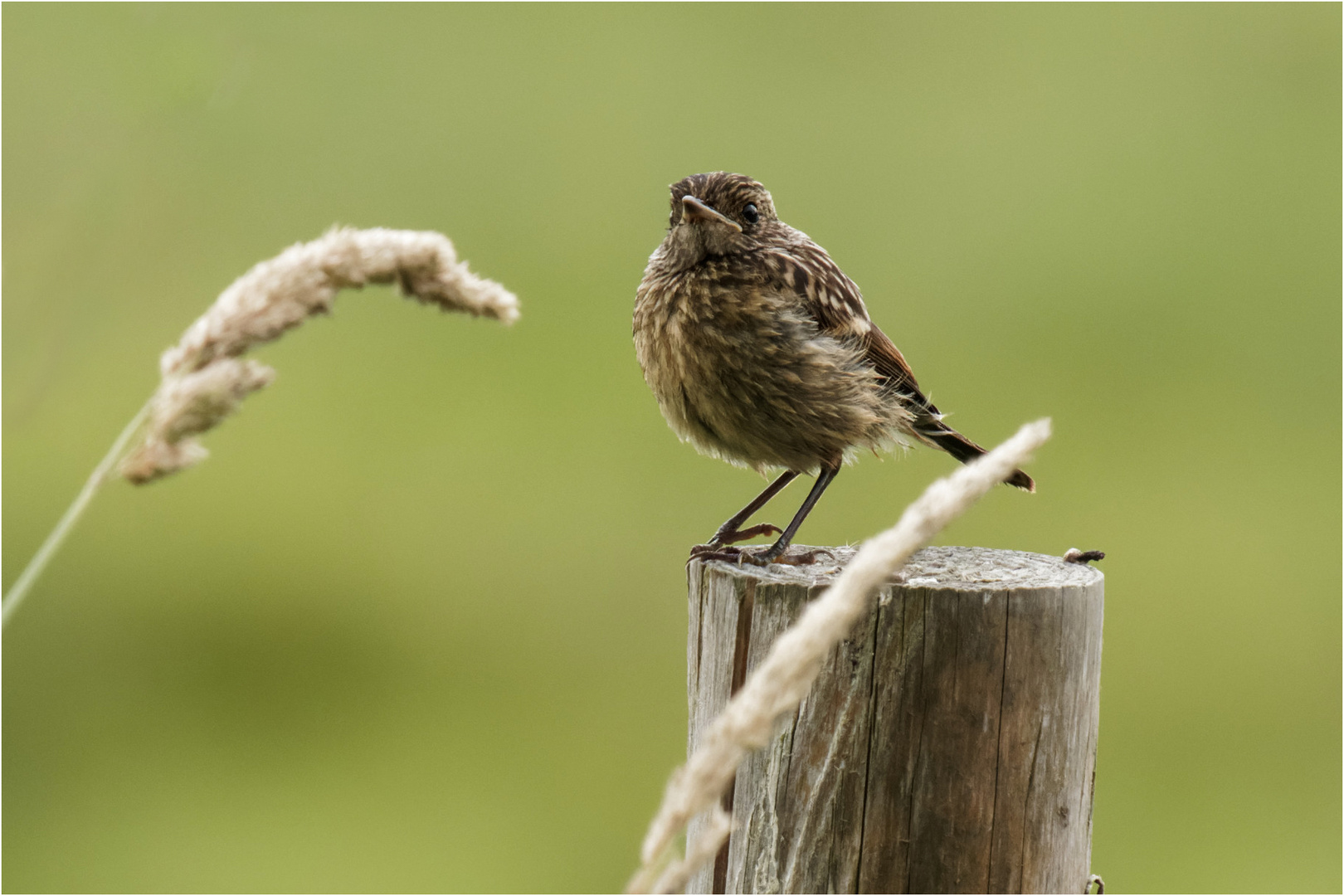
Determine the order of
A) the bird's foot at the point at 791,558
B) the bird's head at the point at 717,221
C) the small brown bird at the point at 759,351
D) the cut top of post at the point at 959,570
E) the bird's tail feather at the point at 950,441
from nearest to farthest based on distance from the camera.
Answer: the cut top of post at the point at 959,570 → the bird's foot at the point at 791,558 → the small brown bird at the point at 759,351 → the bird's head at the point at 717,221 → the bird's tail feather at the point at 950,441

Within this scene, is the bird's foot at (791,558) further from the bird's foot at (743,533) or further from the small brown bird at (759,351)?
the bird's foot at (743,533)

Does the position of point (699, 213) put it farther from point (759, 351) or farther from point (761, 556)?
point (761, 556)

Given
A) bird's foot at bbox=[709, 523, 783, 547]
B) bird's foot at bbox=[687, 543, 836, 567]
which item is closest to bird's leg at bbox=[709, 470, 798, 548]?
bird's foot at bbox=[709, 523, 783, 547]

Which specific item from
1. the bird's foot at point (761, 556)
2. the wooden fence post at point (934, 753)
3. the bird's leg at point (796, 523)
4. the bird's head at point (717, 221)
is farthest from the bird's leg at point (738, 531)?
the wooden fence post at point (934, 753)

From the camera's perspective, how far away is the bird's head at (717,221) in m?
3.69

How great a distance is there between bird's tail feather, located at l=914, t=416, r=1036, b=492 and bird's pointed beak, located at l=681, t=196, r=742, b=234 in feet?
3.18

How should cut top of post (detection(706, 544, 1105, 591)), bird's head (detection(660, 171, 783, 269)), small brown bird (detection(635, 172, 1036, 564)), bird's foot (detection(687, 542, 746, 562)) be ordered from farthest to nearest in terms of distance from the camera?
1. bird's head (detection(660, 171, 783, 269))
2. small brown bird (detection(635, 172, 1036, 564))
3. bird's foot (detection(687, 542, 746, 562))
4. cut top of post (detection(706, 544, 1105, 591))

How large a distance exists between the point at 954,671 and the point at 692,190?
6.40ft

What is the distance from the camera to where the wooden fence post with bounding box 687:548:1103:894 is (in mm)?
2383

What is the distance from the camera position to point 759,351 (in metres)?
3.49

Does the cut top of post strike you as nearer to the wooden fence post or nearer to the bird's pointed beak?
the wooden fence post

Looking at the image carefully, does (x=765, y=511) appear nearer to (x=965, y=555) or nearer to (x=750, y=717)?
(x=965, y=555)

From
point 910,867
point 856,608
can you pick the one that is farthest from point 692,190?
point 856,608

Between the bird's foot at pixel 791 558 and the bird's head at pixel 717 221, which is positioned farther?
the bird's head at pixel 717 221
